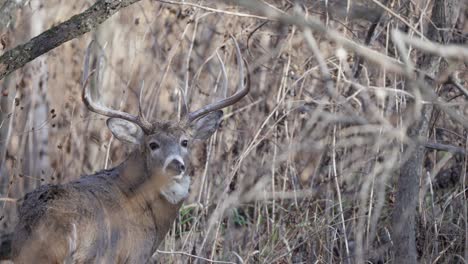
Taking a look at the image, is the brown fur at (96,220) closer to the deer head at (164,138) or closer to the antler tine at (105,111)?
the deer head at (164,138)

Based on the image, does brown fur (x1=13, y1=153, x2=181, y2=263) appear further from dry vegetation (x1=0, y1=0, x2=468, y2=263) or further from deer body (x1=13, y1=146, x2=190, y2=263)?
dry vegetation (x1=0, y1=0, x2=468, y2=263)

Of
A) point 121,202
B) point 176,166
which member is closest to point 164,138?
point 176,166

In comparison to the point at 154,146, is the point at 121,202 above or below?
below

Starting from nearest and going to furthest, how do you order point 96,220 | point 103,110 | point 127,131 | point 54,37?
point 54,37 → point 96,220 → point 103,110 → point 127,131

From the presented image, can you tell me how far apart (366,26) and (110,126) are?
276 centimetres

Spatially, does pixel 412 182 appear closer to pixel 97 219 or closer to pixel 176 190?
pixel 176 190

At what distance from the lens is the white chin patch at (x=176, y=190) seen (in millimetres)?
6547

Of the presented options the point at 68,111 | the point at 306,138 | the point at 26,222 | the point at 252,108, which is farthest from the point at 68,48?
the point at 26,222

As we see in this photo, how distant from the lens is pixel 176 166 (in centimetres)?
639

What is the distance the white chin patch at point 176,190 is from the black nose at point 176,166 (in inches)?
5.2

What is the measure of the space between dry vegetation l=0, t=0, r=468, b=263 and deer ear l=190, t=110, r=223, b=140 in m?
0.32

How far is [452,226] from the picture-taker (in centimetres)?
679

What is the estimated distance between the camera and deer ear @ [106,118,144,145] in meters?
6.74

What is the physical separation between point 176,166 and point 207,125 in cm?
76
